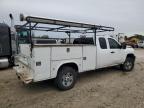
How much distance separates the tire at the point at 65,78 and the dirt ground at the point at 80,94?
0.20 m

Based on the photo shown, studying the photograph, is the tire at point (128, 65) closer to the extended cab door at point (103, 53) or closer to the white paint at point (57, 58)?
the extended cab door at point (103, 53)

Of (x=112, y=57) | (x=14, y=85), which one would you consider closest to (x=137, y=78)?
(x=112, y=57)

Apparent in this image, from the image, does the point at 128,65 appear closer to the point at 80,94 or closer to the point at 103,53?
the point at 103,53

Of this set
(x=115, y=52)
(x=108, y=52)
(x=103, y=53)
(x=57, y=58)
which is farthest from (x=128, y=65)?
(x=57, y=58)

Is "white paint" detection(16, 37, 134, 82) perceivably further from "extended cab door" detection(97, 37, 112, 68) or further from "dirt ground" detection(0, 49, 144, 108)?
"dirt ground" detection(0, 49, 144, 108)

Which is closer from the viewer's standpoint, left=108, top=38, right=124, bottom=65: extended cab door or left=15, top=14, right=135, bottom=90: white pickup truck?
left=15, top=14, right=135, bottom=90: white pickup truck

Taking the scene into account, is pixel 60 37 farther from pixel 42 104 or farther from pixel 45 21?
pixel 42 104

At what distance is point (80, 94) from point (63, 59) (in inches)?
51.7

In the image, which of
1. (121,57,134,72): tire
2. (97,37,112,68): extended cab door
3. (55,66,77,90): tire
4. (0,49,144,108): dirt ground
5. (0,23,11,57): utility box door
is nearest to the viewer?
(0,49,144,108): dirt ground

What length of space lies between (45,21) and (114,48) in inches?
158

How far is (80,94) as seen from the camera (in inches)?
213

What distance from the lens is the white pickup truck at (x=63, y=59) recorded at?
16.2ft

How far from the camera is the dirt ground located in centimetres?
465

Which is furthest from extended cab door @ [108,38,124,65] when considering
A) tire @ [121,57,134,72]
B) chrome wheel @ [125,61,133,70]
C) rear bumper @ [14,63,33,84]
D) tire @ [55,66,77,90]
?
rear bumper @ [14,63,33,84]
